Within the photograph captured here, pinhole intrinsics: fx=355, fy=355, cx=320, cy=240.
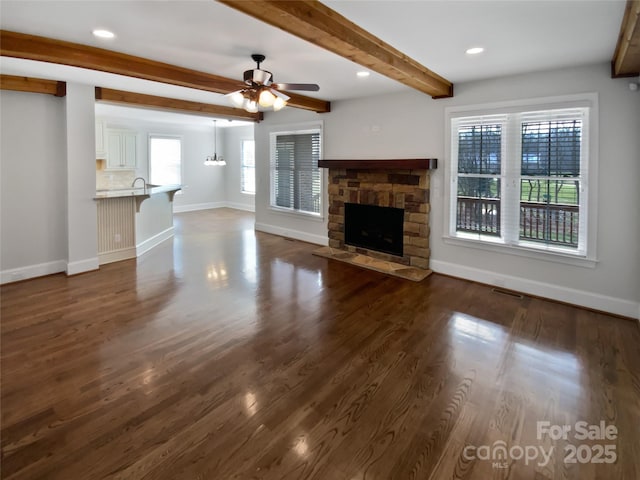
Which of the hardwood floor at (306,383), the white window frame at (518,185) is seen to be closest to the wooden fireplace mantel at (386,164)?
the white window frame at (518,185)

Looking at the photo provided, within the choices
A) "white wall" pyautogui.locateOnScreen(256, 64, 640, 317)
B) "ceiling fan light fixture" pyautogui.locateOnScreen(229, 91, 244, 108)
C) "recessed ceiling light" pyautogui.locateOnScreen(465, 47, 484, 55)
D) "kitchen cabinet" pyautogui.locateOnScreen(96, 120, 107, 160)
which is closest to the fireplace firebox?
"white wall" pyautogui.locateOnScreen(256, 64, 640, 317)

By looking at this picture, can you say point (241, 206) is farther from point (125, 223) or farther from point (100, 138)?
point (125, 223)

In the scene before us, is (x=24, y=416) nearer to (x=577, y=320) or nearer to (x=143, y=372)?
(x=143, y=372)

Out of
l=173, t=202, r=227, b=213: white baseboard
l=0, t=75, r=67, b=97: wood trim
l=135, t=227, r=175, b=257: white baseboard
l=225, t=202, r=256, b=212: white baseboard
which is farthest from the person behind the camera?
l=225, t=202, r=256, b=212: white baseboard

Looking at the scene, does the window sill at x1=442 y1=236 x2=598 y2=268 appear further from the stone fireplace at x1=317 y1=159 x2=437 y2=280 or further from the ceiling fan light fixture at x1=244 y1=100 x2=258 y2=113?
the ceiling fan light fixture at x1=244 y1=100 x2=258 y2=113

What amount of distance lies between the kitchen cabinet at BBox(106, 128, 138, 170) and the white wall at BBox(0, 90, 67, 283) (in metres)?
3.81

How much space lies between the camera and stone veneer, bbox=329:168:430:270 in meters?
5.08

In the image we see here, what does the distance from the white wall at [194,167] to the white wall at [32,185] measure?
4.68 m

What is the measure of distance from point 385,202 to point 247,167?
264 inches

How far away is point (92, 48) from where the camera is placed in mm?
3336

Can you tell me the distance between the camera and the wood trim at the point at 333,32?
2171 millimetres

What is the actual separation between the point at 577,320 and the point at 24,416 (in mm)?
4654

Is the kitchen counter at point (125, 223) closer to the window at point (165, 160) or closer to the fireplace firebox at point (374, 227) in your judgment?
the fireplace firebox at point (374, 227)

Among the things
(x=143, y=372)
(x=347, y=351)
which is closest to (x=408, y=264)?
(x=347, y=351)
